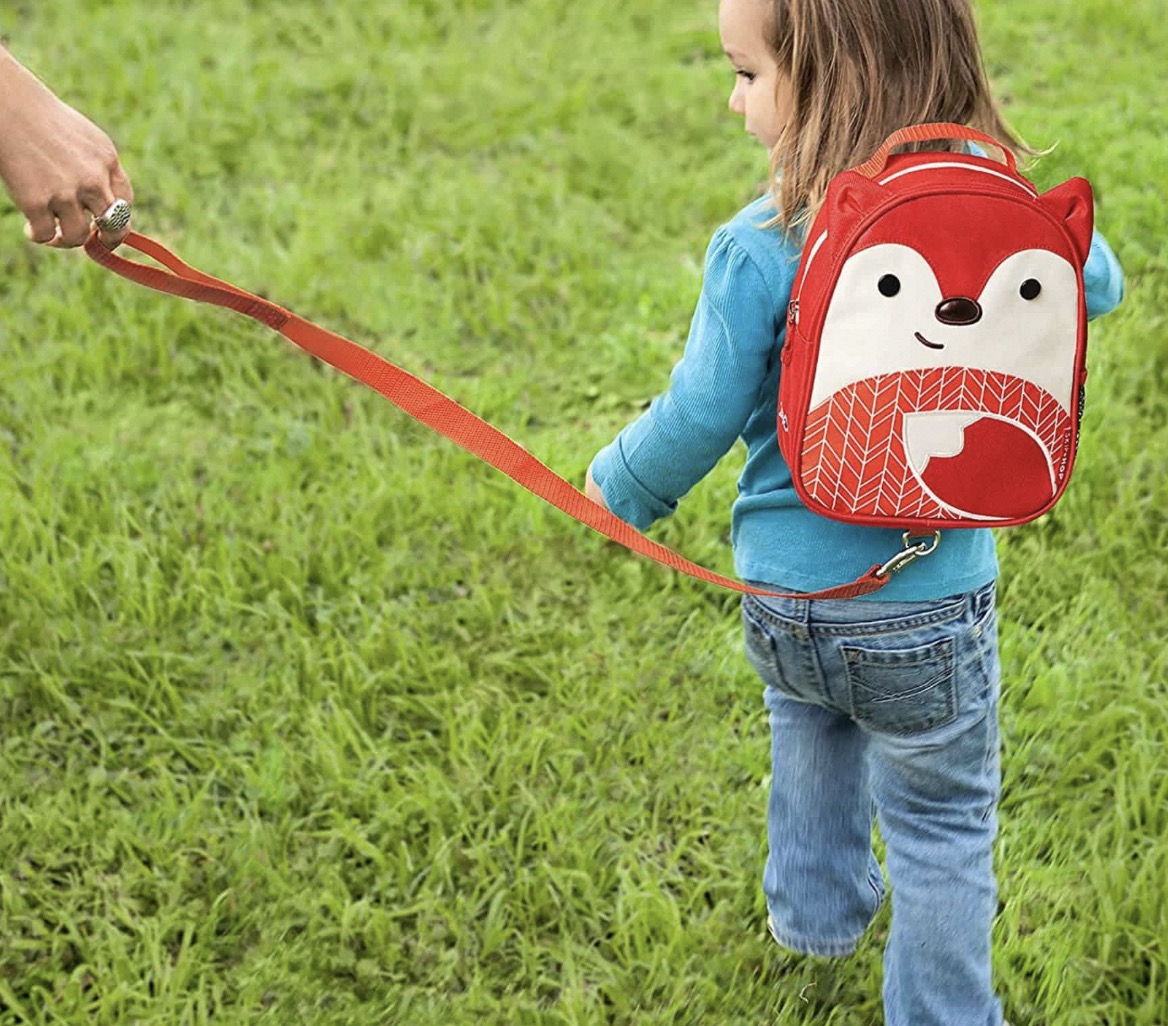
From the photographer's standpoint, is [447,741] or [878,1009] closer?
[878,1009]

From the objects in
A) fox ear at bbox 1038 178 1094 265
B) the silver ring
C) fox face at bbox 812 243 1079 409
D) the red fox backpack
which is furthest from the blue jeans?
the silver ring

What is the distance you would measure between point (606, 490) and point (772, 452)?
0.81 ft

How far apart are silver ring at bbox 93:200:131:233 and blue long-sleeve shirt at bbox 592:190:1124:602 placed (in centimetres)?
81

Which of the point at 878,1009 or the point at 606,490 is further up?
the point at 606,490

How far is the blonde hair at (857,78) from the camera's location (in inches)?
69.7

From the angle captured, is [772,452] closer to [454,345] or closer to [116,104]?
[454,345]

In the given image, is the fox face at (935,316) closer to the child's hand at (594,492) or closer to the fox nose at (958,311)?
the fox nose at (958,311)

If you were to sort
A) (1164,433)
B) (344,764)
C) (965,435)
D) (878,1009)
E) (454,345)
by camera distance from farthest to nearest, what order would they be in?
1. (454,345)
2. (1164,433)
3. (344,764)
4. (878,1009)
5. (965,435)

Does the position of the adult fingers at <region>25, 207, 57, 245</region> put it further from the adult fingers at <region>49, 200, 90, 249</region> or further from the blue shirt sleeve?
the blue shirt sleeve

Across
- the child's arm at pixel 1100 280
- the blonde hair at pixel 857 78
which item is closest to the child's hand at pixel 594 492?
the blonde hair at pixel 857 78

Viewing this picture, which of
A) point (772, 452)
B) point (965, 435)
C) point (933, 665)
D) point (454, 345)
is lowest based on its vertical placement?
point (454, 345)

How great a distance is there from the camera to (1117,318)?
3.72 m

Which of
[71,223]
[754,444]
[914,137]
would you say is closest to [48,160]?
[71,223]

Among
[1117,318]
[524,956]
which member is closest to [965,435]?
[524,956]
